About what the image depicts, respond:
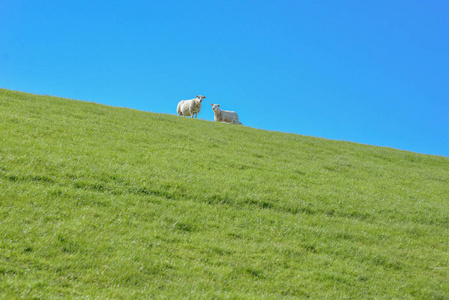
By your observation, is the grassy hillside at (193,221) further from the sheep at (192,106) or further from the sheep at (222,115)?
the sheep at (222,115)

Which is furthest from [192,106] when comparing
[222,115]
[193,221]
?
[193,221]

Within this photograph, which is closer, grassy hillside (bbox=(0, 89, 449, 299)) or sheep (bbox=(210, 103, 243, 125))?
grassy hillside (bbox=(0, 89, 449, 299))

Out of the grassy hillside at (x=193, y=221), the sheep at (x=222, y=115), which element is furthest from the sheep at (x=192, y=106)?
the grassy hillside at (x=193, y=221)

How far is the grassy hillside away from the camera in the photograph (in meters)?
9.30

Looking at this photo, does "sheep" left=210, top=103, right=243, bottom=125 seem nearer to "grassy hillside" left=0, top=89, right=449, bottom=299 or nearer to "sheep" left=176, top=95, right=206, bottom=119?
"sheep" left=176, top=95, right=206, bottom=119

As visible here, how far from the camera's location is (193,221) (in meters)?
12.9

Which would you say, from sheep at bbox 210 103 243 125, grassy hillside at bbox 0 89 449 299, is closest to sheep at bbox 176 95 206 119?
sheep at bbox 210 103 243 125

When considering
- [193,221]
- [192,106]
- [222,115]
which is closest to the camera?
[193,221]

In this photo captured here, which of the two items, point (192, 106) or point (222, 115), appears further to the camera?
point (222, 115)

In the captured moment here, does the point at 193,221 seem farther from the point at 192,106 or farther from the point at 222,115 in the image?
the point at 222,115

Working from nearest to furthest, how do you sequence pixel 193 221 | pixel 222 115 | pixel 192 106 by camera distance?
pixel 193 221, pixel 192 106, pixel 222 115

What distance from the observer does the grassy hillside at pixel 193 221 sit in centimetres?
930

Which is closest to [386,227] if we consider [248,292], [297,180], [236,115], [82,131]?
[297,180]

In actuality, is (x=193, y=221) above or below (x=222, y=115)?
below
